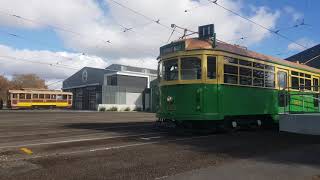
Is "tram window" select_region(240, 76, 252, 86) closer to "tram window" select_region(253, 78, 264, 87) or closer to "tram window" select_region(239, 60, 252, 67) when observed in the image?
"tram window" select_region(253, 78, 264, 87)

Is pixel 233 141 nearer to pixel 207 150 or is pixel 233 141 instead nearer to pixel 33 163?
pixel 207 150

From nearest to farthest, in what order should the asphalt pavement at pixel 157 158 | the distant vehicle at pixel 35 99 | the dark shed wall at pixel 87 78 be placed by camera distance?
1. the asphalt pavement at pixel 157 158
2. the distant vehicle at pixel 35 99
3. the dark shed wall at pixel 87 78

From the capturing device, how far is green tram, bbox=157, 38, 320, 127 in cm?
1345

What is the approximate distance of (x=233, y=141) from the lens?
12086mm

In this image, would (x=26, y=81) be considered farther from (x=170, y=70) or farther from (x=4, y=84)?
(x=170, y=70)

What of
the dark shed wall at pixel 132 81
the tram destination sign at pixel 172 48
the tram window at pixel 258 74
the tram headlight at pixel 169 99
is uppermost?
the dark shed wall at pixel 132 81

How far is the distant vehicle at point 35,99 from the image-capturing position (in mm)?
52531

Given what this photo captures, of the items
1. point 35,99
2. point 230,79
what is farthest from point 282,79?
point 35,99

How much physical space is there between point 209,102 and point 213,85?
2.07 ft

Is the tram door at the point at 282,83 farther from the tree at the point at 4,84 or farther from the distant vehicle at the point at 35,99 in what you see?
the tree at the point at 4,84

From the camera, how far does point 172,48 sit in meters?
14.3

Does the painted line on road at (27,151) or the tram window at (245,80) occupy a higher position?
the tram window at (245,80)

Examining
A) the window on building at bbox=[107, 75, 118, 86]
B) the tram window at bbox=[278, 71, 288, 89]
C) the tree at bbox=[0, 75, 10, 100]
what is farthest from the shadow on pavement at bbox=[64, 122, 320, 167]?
the tree at bbox=[0, 75, 10, 100]

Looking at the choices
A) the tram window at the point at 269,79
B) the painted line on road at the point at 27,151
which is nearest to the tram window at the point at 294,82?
the tram window at the point at 269,79
